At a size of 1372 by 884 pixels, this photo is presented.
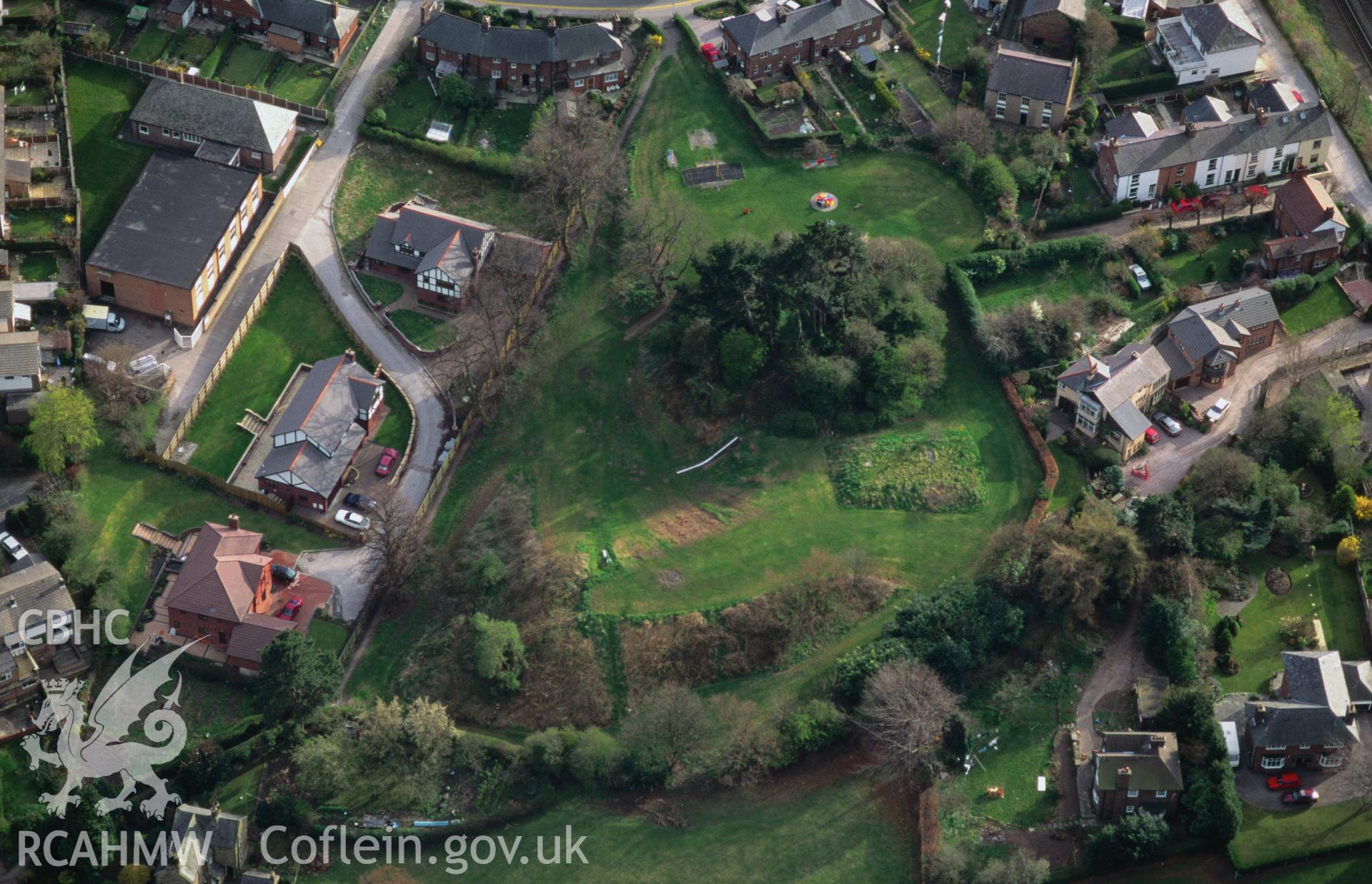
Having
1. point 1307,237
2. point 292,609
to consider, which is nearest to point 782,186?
point 1307,237

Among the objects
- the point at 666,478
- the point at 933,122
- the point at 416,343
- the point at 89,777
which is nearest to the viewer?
the point at 89,777

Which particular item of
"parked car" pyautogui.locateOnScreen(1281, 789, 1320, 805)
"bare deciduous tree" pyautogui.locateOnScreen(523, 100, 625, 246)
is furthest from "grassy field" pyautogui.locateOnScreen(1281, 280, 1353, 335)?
"bare deciduous tree" pyautogui.locateOnScreen(523, 100, 625, 246)

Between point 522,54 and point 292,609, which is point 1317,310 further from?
point 292,609

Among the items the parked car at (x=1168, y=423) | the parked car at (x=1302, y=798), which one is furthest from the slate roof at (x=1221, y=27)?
the parked car at (x=1302, y=798)

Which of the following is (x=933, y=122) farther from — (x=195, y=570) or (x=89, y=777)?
(x=89, y=777)

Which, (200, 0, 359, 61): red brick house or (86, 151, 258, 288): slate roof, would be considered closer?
(86, 151, 258, 288): slate roof

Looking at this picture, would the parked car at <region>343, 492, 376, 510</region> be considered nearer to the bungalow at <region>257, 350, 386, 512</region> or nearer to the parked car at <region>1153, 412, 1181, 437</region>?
the bungalow at <region>257, 350, 386, 512</region>

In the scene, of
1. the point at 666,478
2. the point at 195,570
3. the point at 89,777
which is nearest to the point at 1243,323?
A: the point at 666,478

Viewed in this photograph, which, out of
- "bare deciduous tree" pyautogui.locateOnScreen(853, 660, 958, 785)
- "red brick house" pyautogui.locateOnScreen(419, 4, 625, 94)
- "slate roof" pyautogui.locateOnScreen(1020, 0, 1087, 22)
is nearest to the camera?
"bare deciduous tree" pyautogui.locateOnScreen(853, 660, 958, 785)
